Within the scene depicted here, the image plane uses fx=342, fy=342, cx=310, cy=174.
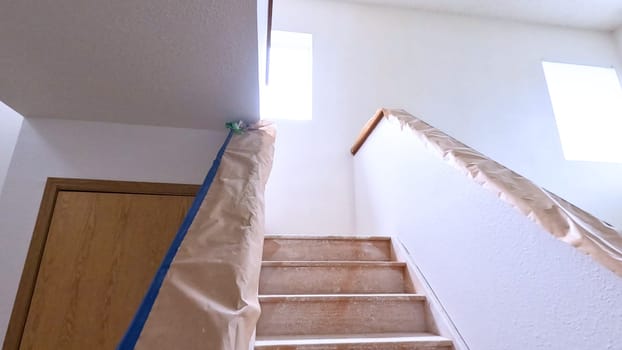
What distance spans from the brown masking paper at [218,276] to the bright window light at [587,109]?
135 inches

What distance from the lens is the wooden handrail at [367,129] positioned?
7.80ft

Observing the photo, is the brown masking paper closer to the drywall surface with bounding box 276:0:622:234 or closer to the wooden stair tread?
the wooden stair tread

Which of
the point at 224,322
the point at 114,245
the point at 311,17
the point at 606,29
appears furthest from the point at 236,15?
the point at 606,29

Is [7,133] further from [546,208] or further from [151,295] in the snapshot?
[546,208]

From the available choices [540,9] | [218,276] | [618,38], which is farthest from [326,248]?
[618,38]

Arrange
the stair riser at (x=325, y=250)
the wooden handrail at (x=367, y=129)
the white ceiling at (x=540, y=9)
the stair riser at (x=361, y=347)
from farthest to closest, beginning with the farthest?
the white ceiling at (x=540, y=9)
the wooden handrail at (x=367, y=129)
the stair riser at (x=325, y=250)
the stair riser at (x=361, y=347)

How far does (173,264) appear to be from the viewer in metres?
1.06

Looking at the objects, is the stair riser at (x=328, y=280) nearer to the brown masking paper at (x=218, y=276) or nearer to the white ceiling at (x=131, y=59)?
the brown masking paper at (x=218, y=276)

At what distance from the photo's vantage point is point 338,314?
1.55 metres

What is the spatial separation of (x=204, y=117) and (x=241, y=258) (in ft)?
3.04

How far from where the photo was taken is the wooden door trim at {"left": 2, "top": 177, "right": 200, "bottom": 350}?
4.90 feet

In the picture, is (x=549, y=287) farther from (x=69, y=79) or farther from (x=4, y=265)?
(x=4, y=265)

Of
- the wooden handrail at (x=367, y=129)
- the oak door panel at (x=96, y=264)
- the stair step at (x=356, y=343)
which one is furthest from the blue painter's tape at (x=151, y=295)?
the wooden handrail at (x=367, y=129)

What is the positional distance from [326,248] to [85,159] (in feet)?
4.60
